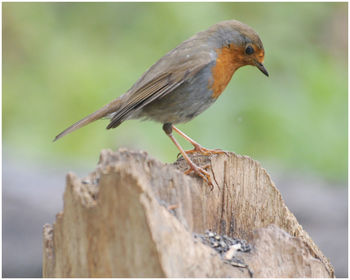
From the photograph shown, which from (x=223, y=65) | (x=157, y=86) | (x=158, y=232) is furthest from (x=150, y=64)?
(x=158, y=232)

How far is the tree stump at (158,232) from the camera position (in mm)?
2143

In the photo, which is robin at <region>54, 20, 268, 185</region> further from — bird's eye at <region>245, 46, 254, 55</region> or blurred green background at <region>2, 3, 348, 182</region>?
blurred green background at <region>2, 3, 348, 182</region>

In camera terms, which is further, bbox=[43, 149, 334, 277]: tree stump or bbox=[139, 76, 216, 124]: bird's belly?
bbox=[139, 76, 216, 124]: bird's belly

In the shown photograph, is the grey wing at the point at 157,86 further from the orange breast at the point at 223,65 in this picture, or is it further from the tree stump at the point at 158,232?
the tree stump at the point at 158,232

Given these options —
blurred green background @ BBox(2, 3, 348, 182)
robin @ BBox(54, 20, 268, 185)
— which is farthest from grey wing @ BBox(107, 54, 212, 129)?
blurred green background @ BBox(2, 3, 348, 182)

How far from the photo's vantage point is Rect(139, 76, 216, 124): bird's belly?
363 centimetres

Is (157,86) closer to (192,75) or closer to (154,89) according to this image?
(154,89)

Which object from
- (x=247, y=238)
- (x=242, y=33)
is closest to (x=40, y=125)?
(x=242, y=33)

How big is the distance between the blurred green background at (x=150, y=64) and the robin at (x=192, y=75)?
5.48 ft

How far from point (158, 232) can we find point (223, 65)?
178 cm

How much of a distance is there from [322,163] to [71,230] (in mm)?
3757

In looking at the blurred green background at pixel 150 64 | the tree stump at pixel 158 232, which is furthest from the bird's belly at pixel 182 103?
the blurred green background at pixel 150 64

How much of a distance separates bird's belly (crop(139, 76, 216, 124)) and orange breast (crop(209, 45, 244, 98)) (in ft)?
0.20

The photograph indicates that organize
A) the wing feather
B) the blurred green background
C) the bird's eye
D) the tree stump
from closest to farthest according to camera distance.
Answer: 1. the tree stump
2. the wing feather
3. the bird's eye
4. the blurred green background
